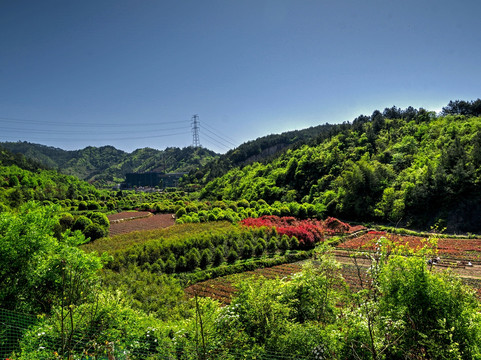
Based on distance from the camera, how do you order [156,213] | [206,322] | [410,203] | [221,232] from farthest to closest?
[156,213] → [410,203] → [221,232] → [206,322]

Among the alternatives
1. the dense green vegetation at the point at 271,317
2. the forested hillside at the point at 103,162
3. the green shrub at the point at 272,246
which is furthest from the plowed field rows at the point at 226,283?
the forested hillside at the point at 103,162

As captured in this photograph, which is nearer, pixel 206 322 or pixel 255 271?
pixel 206 322

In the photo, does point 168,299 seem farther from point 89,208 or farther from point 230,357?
point 89,208

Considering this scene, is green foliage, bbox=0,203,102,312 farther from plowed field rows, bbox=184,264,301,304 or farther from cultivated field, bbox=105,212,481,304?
plowed field rows, bbox=184,264,301,304

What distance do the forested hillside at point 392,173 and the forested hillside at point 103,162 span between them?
87899 mm

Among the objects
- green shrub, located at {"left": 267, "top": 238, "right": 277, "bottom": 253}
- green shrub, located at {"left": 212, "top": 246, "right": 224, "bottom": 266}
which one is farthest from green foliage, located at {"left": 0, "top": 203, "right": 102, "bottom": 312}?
green shrub, located at {"left": 267, "top": 238, "right": 277, "bottom": 253}

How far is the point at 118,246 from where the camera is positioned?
21375 mm

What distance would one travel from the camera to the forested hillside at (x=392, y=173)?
34.9 m

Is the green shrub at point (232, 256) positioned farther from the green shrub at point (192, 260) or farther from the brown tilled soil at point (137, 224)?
the brown tilled soil at point (137, 224)

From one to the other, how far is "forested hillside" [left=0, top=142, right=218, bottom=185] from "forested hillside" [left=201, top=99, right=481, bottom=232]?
8790cm

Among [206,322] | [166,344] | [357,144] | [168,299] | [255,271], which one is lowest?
[255,271]

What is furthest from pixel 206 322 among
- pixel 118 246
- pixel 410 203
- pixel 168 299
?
pixel 410 203

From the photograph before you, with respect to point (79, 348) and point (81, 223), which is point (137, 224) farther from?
point (79, 348)

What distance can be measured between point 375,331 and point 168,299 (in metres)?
8.61
